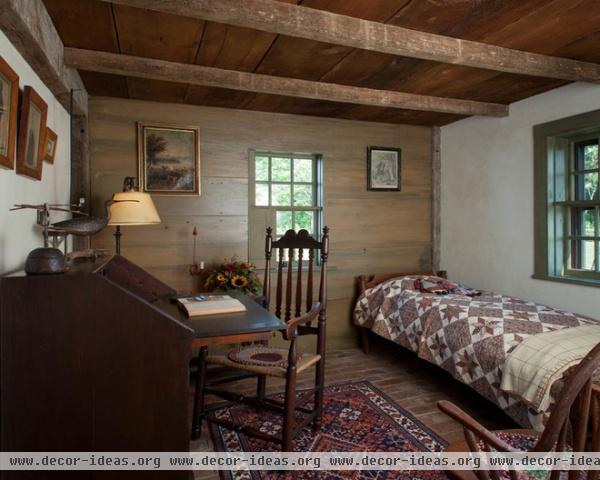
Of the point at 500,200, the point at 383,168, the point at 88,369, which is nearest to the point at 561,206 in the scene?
the point at 500,200

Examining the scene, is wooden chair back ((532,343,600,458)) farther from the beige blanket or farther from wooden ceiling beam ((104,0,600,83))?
wooden ceiling beam ((104,0,600,83))

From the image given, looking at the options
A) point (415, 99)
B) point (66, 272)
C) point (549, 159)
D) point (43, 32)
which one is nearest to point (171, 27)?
point (43, 32)

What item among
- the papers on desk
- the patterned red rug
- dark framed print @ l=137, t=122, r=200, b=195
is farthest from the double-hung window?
the papers on desk

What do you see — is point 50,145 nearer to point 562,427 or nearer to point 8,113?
point 8,113

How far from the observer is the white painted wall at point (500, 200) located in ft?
10.2

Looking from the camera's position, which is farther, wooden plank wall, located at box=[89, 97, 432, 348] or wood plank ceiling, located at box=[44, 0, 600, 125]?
wooden plank wall, located at box=[89, 97, 432, 348]

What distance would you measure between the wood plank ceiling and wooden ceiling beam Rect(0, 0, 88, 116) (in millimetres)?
99

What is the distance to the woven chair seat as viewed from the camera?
Result: 6.80 ft

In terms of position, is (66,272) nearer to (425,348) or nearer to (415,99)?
(425,348)

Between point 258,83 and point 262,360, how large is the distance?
1906mm

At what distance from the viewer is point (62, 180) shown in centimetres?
276

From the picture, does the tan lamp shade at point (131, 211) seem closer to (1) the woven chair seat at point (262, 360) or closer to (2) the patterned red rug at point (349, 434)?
(1) the woven chair seat at point (262, 360)

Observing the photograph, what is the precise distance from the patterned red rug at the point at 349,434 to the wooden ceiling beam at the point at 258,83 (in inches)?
87.6

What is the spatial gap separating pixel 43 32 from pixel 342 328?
10.9ft
